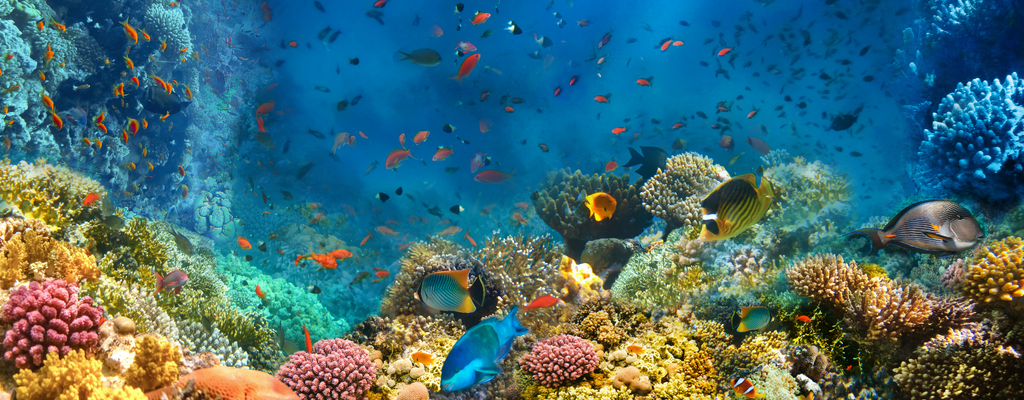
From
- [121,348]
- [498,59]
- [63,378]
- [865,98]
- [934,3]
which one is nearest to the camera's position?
[63,378]

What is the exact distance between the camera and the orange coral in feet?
7.53

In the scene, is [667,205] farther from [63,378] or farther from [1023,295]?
[63,378]

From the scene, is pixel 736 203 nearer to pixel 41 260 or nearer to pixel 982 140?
pixel 982 140

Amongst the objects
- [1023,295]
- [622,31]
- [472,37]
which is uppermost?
[622,31]

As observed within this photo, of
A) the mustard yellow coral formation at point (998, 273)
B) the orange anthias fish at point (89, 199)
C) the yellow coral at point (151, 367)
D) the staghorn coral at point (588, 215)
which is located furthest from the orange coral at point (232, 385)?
the staghorn coral at point (588, 215)

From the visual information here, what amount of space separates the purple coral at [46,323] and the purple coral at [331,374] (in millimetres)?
1320

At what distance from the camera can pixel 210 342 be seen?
386cm

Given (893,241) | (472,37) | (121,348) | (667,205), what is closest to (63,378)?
(121,348)

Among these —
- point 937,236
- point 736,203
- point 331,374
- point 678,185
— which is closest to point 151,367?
point 331,374

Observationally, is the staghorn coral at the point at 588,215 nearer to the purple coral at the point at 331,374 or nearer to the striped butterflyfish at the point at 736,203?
the striped butterflyfish at the point at 736,203

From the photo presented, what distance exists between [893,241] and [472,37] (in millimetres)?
25283

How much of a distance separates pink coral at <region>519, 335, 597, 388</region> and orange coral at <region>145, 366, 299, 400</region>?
1886 millimetres

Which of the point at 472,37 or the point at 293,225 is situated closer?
the point at 293,225

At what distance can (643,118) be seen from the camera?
24828 millimetres
